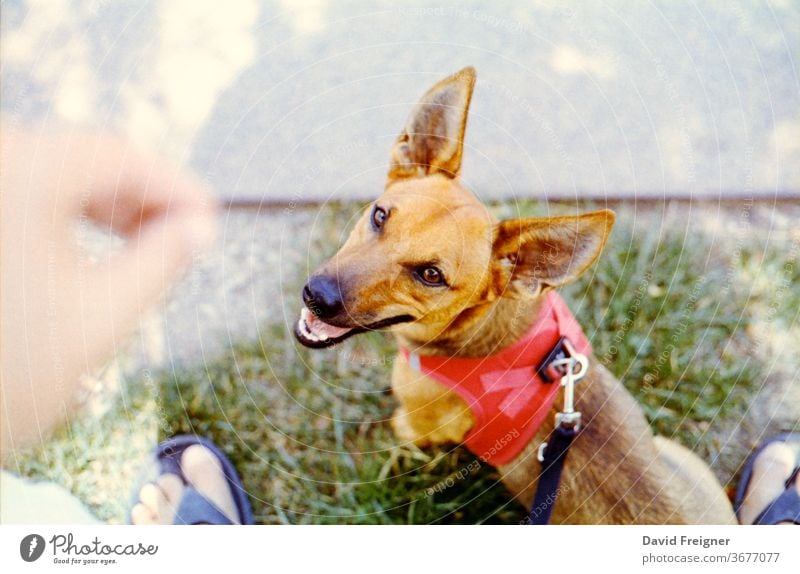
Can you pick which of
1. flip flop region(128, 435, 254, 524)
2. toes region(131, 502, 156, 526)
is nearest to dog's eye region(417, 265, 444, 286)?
flip flop region(128, 435, 254, 524)

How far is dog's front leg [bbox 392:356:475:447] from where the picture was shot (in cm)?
146

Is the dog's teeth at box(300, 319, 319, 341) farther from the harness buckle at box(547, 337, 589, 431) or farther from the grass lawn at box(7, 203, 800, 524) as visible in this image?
the harness buckle at box(547, 337, 589, 431)

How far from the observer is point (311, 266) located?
1748 millimetres

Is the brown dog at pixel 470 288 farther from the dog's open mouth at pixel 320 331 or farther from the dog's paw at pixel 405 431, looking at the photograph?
the dog's paw at pixel 405 431

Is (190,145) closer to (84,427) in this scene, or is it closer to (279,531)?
(84,427)

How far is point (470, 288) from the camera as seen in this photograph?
50.3 inches

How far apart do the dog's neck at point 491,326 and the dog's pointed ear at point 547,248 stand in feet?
0.18

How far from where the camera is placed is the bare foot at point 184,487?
1579 millimetres

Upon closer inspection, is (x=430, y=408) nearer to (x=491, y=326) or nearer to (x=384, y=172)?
(x=491, y=326)

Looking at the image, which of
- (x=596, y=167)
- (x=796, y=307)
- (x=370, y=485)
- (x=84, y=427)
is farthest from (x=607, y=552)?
(x=84, y=427)

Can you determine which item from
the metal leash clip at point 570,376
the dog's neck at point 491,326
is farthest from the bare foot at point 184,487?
the metal leash clip at point 570,376

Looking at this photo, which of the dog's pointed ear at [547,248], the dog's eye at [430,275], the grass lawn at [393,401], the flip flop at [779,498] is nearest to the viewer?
the dog's pointed ear at [547,248]

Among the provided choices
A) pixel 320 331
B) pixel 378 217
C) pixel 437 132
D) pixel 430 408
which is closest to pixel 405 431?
pixel 430 408

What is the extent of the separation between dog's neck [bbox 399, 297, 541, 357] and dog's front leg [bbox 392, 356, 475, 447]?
14 centimetres
